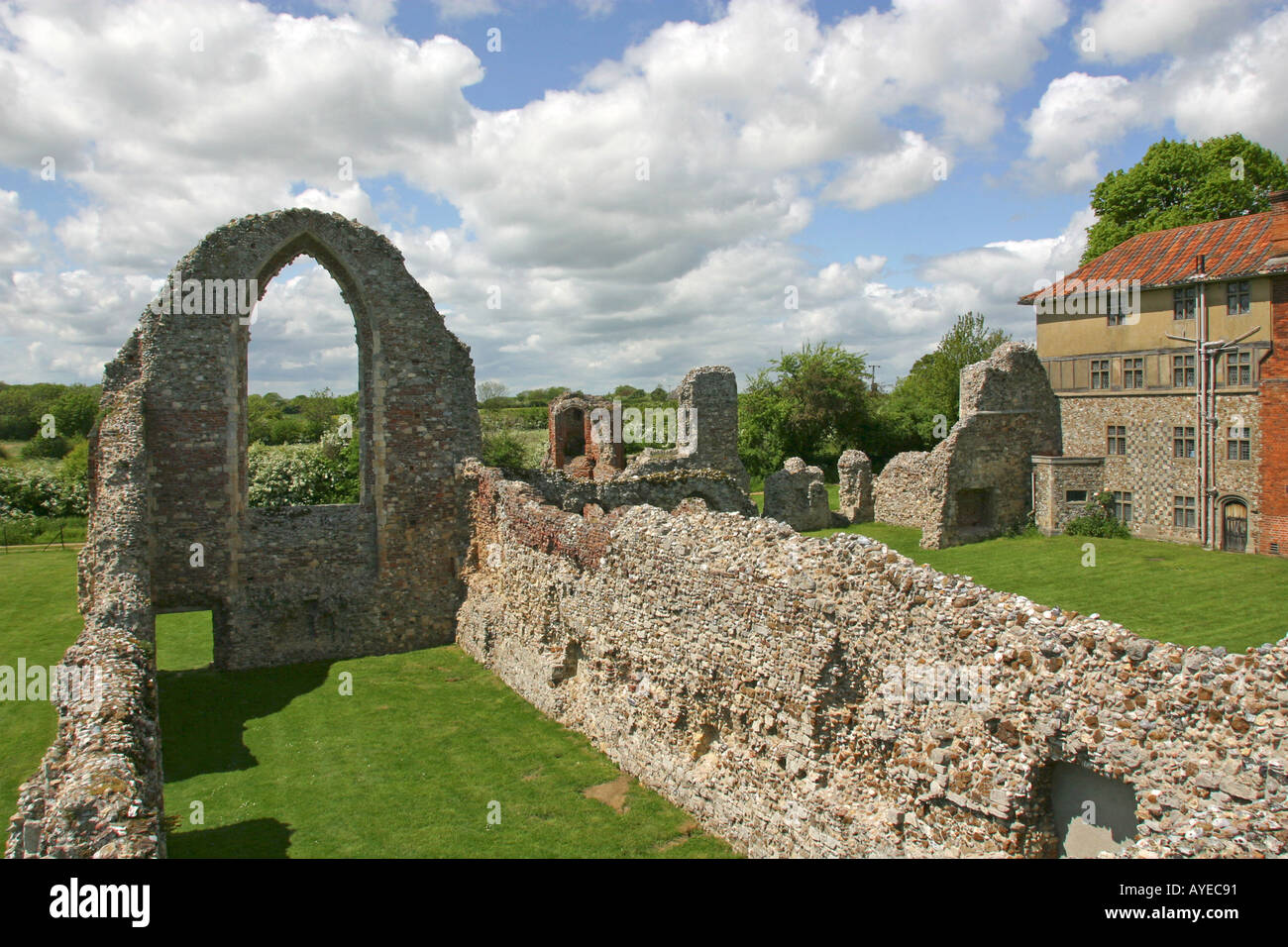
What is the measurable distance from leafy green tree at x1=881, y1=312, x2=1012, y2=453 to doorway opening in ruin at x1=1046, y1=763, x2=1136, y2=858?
40543 mm

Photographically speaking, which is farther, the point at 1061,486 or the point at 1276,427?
the point at 1061,486

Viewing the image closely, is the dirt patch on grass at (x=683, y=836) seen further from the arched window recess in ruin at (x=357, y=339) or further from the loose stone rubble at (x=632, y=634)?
the arched window recess in ruin at (x=357, y=339)

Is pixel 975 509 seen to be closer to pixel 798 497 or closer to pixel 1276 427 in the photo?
pixel 798 497

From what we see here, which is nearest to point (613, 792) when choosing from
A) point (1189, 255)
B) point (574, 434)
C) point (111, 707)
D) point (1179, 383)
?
point (111, 707)

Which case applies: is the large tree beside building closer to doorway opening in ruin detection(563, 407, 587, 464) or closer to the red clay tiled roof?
the red clay tiled roof

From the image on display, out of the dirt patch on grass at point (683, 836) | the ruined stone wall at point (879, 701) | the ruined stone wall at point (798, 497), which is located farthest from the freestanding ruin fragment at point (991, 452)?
the dirt patch on grass at point (683, 836)

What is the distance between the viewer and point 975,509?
27.1 m

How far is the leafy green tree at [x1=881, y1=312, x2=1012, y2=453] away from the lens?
48.8 m

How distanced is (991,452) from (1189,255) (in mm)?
8545

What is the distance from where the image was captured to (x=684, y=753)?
387 inches

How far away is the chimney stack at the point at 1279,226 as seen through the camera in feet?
75.9

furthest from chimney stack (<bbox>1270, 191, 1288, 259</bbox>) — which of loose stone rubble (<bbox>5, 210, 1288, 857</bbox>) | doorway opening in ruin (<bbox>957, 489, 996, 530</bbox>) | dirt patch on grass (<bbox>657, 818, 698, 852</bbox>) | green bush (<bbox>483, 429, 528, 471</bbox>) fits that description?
green bush (<bbox>483, 429, 528, 471</bbox>)

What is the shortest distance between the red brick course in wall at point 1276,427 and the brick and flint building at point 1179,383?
0.03 meters

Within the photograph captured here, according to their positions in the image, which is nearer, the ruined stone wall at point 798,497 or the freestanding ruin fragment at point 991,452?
the freestanding ruin fragment at point 991,452
